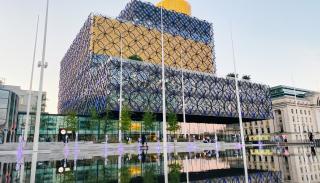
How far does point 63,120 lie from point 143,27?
42.9 m

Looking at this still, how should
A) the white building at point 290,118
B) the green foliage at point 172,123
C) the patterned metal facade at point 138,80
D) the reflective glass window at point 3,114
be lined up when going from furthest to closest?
the white building at point 290,118
the patterned metal facade at point 138,80
the green foliage at point 172,123
the reflective glass window at point 3,114

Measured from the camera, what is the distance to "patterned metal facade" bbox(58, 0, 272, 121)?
65.6 metres

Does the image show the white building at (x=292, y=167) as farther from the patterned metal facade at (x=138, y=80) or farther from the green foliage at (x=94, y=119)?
the patterned metal facade at (x=138, y=80)

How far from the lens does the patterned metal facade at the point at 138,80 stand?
65.6 meters

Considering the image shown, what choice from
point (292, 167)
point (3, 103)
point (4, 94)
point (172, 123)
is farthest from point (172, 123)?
point (292, 167)

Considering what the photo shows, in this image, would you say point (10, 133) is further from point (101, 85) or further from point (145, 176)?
point (145, 176)

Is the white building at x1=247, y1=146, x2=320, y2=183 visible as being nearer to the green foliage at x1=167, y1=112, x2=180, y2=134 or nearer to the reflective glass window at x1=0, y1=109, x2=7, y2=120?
the green foliage at x1=167, y1=112, x2=180, y2=134

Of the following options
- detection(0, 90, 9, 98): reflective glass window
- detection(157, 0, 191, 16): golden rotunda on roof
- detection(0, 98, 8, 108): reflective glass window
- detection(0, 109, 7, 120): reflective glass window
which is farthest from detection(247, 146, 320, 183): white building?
detection(157, 0, 191, 16): golden rotunda on roof

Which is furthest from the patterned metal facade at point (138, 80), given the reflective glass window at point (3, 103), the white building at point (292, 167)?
the white building at point (292, 167)

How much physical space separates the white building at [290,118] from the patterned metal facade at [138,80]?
13051 millimetres

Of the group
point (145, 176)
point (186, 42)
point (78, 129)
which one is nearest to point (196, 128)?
point (186, 42)

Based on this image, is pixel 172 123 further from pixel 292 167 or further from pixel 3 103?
pixel 292 167

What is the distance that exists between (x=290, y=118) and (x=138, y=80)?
219 feet

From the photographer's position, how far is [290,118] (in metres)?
102
